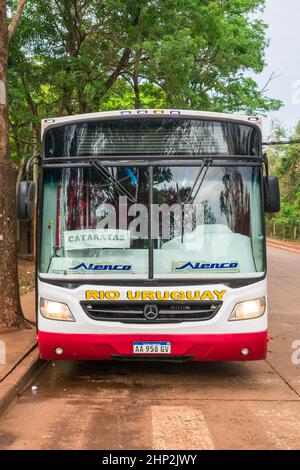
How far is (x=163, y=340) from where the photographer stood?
6.22 metres

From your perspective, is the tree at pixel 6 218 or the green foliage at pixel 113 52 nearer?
the tree at pixel 6 218

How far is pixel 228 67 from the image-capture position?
1902 centimetres

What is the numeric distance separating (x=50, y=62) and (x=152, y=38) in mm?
2977

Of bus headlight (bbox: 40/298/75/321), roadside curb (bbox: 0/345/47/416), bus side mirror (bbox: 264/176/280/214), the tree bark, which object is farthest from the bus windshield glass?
the tree bark

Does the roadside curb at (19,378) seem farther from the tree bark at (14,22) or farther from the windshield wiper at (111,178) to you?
the tree bark at (14,22)

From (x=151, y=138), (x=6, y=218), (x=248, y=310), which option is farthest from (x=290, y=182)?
(x=248, y=310)

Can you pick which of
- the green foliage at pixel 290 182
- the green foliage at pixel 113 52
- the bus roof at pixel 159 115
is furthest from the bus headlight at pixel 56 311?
the green foliage at pixel 290 182

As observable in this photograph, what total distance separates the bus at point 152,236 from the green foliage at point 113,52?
28.4ft

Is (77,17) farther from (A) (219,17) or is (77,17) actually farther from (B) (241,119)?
(B) (241,119)

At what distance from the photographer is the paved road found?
4910 millimetres

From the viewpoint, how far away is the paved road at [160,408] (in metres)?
4.91

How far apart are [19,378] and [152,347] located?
4.88 ft

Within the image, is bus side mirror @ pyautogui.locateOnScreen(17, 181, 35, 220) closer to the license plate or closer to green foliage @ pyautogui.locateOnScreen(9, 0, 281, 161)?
the license plate

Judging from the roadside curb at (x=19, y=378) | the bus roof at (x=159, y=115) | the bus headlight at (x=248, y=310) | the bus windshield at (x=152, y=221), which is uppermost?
the bus roof at (x=159, y=115)
